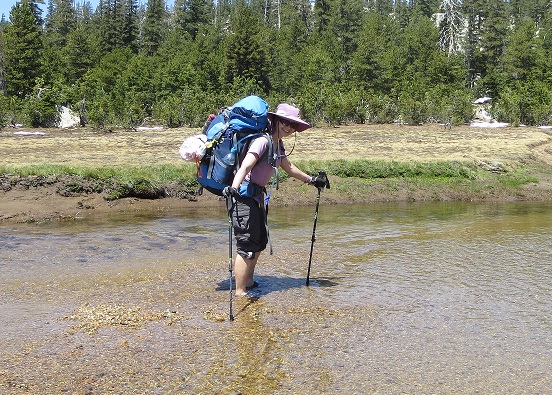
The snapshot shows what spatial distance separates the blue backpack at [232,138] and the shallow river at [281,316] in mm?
1310

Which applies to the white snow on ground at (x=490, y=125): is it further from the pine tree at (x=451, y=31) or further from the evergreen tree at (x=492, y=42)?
the pine tree at (x=451, y=31)

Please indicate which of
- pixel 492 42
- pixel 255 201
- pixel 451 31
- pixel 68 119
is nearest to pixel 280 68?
pixel 492 42

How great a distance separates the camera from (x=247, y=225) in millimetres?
6305

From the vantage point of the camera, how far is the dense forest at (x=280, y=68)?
3341cm

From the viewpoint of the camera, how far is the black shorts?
630 centimetres

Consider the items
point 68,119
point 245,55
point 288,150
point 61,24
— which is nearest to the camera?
point 288,150

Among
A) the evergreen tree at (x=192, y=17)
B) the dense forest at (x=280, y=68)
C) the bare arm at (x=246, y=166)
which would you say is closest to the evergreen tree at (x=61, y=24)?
the dense forest at (x=280, y=68)

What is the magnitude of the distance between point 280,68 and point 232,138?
5562 cm

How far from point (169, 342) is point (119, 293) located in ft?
5.68

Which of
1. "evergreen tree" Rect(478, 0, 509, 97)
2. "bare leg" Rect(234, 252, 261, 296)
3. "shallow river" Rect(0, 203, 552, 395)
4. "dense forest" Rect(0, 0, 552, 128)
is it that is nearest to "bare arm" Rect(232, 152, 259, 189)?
"bare leg" Rect(234, 252, 261, 296)

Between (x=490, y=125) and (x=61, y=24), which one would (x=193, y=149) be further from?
(x=61, y=24)

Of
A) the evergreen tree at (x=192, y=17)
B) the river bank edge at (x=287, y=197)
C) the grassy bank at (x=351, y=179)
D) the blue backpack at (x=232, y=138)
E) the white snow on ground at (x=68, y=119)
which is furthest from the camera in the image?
the evergreen tree at (x=192, y=17)

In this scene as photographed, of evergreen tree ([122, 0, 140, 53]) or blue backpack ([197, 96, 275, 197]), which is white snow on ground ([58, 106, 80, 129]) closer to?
blue backpack ([197, 96, 275, 197])

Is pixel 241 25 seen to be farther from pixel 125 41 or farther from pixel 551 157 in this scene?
pixel 551 157
